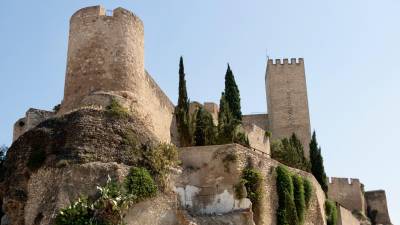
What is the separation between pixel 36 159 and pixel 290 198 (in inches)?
455

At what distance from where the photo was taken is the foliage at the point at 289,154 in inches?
1369

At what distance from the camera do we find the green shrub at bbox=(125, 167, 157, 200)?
→ 19.6 meters

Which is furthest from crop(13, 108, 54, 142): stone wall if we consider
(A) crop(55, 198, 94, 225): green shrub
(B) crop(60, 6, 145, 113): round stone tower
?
(A) crop(55, 198, 94, 225): green shrub

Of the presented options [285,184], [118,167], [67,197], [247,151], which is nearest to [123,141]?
[118,167]

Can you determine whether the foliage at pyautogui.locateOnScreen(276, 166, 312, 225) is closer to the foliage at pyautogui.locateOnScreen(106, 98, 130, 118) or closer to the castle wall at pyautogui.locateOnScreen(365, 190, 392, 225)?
the foliage at pyautogui.locateOnScreen(106, 98, 130, 118)

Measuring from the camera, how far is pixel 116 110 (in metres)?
21.5

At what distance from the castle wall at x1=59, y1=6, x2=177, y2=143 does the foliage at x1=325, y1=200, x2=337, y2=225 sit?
13.1 m

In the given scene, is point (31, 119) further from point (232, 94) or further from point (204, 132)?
point (232, 94)

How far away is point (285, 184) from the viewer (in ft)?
89.3

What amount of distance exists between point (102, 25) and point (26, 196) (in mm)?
7072

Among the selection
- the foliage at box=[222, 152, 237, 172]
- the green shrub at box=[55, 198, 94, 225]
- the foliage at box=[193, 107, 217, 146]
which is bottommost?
the green shrub at box=[55, 198, 94, 225]

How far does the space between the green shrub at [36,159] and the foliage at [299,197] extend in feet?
40.3

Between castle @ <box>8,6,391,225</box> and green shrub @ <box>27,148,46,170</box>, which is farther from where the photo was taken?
castle @ <box>8,6,391,225</box>

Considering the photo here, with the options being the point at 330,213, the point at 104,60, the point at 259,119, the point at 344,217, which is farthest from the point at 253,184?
the point at 259,119
